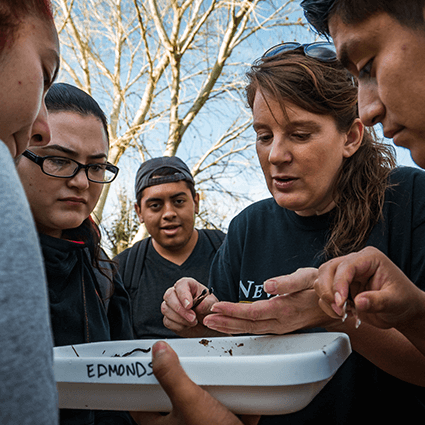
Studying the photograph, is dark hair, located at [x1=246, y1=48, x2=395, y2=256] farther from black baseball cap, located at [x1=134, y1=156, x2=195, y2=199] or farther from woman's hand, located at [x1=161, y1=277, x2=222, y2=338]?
black baseball cap, located at [x1=134, y1=156, x2=195, y2=199]

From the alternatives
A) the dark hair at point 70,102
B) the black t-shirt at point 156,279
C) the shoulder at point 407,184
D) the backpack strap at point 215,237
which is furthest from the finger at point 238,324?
the backpack strap at point 215,237

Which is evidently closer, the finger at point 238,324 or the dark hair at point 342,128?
the finger at point 238,324

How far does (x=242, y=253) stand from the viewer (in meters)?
1.89

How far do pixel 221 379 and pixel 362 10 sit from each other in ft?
3.34

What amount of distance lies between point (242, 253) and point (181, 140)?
6.72m

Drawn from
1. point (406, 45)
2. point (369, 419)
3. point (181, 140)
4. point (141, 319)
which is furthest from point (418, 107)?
point (181, 140)

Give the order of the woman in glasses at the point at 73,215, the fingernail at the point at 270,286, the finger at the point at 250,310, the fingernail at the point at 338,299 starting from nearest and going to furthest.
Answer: the fingernail at the point at 338,299
the fingernail at the point at 270,286
the finger at the point at 250,310
the woman in glasses at the point at 73,215

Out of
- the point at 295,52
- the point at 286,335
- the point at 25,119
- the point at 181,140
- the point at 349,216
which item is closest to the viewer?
the point at 25,119

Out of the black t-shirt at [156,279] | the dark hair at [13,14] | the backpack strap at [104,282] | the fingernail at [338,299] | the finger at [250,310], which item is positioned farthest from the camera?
the black t-shirt at [156,279]

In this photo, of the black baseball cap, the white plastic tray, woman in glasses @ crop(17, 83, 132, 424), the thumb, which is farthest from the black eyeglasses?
the black baseball cap

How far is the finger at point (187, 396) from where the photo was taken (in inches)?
35.7

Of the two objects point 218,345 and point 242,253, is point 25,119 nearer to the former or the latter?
point 218,345

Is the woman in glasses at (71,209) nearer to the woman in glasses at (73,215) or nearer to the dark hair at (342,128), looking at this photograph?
the woman in glasses at (73,215)

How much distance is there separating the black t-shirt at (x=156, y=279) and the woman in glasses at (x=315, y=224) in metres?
1.19
